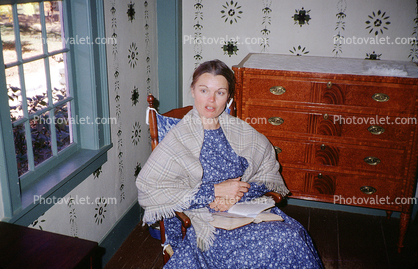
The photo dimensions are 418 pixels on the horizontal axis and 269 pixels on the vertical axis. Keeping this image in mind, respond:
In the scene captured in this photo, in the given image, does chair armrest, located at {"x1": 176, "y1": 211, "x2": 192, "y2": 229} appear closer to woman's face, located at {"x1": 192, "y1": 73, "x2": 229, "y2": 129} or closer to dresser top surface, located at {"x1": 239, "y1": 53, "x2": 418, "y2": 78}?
woman's face, located at {"x1": 192, "y1": 73, "x2": 229, "y2": 129}

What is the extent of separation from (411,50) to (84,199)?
9.35ft

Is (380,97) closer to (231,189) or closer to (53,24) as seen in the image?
(231,189)

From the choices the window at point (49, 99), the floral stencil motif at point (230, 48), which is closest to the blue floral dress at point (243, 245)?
the window at point (49, 99)

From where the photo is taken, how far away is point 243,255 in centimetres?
186

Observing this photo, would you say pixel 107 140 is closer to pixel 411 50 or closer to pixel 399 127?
pixel 399 127

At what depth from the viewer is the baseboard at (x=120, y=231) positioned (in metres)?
2.69

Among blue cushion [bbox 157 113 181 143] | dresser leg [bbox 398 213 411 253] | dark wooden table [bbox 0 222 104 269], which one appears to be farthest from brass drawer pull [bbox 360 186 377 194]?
dark wooden table [bbox 0 222 104 269]

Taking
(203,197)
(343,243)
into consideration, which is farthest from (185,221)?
(343,243)

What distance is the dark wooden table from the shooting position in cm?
128

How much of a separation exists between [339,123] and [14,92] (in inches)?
85.4

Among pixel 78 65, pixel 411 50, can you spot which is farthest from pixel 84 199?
pixel 411 50

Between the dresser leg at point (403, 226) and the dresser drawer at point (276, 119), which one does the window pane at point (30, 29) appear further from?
the dresser leg at point (403, 226)

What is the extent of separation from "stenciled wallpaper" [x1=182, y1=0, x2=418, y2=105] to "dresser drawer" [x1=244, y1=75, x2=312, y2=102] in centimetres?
59

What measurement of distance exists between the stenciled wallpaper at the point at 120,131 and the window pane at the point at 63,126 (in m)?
0.28
